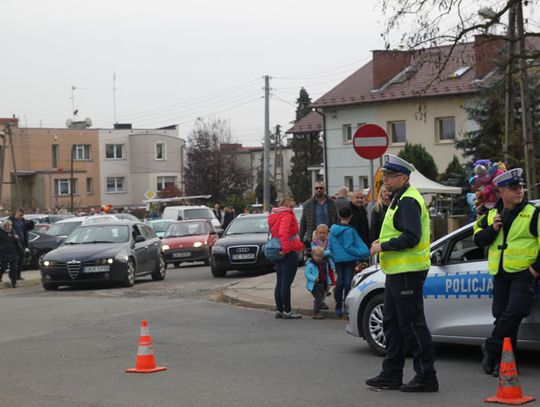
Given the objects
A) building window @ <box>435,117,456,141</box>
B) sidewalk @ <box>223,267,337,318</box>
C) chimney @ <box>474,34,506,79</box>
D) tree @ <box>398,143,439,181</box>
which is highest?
building window @ <box>435,117,456,141</box>

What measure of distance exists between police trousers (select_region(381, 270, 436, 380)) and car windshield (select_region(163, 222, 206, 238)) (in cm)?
2221

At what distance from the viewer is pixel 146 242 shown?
23.7 meters

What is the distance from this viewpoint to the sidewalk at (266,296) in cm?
1556

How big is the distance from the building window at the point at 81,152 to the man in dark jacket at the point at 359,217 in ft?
267

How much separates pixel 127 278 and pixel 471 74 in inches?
1198

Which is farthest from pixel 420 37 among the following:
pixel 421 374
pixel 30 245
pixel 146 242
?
pixel 30 245

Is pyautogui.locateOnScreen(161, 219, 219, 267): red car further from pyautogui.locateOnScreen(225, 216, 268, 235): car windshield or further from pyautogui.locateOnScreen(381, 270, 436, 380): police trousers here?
pyautogui.locateOnScreen(381, 270, 436, 380): police trousers

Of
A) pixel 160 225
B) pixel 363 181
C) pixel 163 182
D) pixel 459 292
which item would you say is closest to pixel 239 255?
pixel 459 292

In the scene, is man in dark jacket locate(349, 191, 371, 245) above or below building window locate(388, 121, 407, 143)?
below

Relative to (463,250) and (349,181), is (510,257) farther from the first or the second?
(349,181)

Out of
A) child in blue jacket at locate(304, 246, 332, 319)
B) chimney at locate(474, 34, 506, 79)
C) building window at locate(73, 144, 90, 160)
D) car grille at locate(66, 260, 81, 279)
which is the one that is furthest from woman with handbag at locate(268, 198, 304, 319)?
building window at locate(73, 144, 90, 160)

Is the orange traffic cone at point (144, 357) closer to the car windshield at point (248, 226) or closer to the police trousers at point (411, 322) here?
the police trousers at point (411, 322)

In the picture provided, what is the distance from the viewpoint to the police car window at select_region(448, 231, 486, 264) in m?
10.2

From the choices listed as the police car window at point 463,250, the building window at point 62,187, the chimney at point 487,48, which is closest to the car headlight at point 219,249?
the chimney at point 487,48
